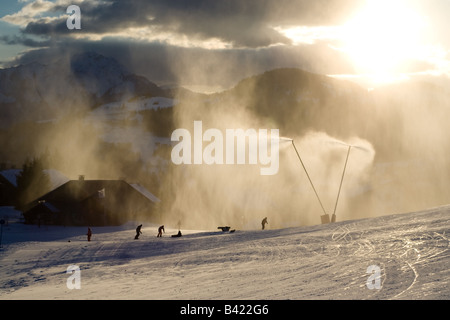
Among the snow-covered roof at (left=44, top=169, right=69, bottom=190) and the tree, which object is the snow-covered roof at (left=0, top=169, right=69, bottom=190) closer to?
the snow-covered roof at (left=44, top=169, right=69, bottom=190)

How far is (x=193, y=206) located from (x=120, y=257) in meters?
67.9

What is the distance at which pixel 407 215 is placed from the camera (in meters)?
38.1

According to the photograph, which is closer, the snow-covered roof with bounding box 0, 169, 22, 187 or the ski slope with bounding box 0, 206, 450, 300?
the ski slope with bounding box 0, 206, 450, 300

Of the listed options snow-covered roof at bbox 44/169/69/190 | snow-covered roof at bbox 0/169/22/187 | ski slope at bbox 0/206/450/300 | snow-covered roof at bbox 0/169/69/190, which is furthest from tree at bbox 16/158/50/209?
ski slope at bbox 0/206/450/300

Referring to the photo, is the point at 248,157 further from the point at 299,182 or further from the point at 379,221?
the point at 379,221

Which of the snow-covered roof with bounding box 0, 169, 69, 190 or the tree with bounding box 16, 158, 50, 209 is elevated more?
the snow-covered roof with bounding box 0, 169, 69, 190

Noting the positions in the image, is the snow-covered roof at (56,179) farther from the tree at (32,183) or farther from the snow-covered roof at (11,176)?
the snow-covered roof at (11,176)

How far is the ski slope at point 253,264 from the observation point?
18750mm

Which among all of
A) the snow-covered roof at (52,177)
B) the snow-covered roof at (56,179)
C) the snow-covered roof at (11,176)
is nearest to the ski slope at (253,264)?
the snow-covered roof at (52,177)

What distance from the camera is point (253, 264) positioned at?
25.8 m

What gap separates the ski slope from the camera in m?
18.8
